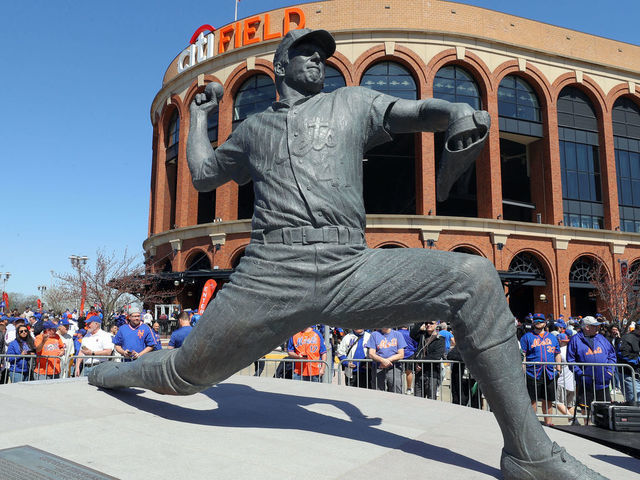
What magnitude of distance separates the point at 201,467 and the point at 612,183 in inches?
1176

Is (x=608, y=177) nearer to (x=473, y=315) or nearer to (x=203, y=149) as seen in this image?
(x=203, y=149)

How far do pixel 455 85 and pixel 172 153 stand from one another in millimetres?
16867

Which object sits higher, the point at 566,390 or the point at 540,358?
the point at 540,358

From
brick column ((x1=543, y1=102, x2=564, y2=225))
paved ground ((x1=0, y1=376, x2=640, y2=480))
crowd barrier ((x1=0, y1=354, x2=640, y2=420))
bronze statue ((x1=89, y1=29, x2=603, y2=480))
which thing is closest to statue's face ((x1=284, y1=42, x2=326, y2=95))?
bronze statue ((x1=89, y1=29, x2=603, y2=480))

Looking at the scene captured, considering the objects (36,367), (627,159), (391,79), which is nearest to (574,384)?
(36,367)

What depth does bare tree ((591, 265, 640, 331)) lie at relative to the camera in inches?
789

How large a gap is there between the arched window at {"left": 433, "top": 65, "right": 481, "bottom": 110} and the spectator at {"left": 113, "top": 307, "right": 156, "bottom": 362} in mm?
21061

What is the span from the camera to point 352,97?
2.61m

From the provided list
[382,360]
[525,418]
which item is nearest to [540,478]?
[525,418]

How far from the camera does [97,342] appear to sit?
852cm

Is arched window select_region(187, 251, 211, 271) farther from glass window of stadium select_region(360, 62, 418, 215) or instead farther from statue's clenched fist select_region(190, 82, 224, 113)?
statue's clenched fist select_region(190, 82, 224, 113)

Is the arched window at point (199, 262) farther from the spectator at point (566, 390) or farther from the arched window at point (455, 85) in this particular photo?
the spectator at point (566, 390)

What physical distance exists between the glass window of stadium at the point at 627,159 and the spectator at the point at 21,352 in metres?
29.0

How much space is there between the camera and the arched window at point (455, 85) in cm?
2539
